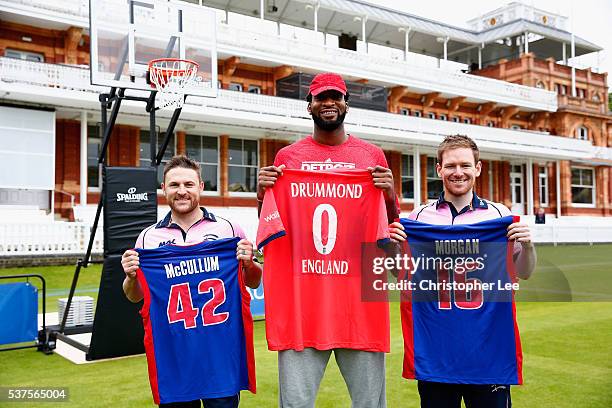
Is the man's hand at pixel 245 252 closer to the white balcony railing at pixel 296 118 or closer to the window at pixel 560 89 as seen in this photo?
the white balcony railing at pixel 296 118

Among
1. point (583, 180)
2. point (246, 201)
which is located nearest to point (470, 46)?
point (583, 180)

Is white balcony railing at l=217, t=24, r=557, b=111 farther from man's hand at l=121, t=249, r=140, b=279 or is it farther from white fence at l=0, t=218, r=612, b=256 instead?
man's hand at l=121, t=249, r=140, b=279

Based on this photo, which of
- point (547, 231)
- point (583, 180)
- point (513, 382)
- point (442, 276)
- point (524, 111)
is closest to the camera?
point (513, 382)

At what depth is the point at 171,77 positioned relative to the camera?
26.8 feet

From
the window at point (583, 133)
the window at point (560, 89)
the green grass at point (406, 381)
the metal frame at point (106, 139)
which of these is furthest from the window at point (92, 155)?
the window at point (583, 133)

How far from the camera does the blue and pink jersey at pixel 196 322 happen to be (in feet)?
10.1

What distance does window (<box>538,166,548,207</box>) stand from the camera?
36.7 meters

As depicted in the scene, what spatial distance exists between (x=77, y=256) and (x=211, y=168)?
8874mm

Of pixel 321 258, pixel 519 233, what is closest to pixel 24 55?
pixel 321 258

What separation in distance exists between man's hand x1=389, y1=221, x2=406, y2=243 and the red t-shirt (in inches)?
13.8

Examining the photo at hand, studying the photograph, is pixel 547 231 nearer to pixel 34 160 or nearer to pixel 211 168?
pixel 211 168

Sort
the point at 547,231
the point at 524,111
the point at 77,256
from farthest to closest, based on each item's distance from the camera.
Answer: the point at 524,111
the point at 547,231
the point at 77,256

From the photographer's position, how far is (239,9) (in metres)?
28.2

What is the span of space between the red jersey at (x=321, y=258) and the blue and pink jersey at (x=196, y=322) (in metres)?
0.30
